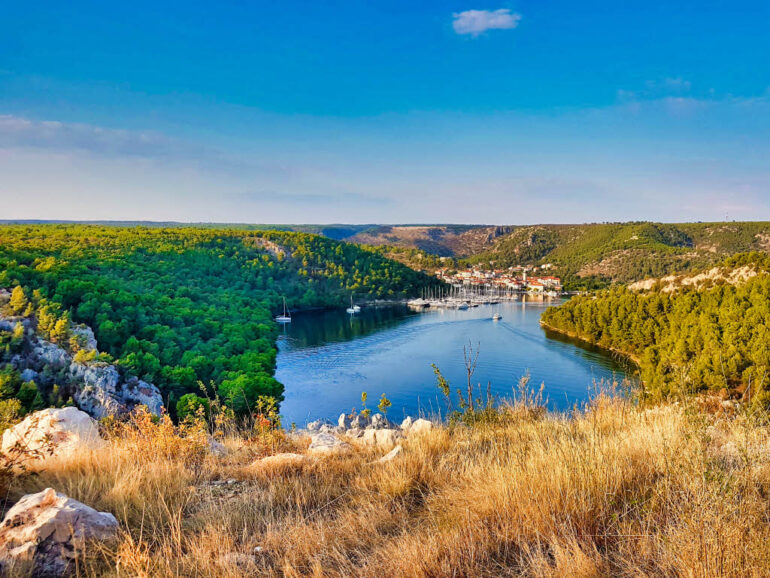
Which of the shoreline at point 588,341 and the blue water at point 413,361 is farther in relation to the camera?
the shoreline at point 588,341

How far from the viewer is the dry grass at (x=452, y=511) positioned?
5.35ft

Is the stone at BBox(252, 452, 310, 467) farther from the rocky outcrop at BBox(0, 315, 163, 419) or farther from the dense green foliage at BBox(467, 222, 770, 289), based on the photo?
the dense green foliage at BBox(467, 222, 770, 289)

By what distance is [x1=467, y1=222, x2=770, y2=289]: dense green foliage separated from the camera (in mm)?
78000

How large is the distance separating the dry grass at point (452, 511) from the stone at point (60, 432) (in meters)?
0.46

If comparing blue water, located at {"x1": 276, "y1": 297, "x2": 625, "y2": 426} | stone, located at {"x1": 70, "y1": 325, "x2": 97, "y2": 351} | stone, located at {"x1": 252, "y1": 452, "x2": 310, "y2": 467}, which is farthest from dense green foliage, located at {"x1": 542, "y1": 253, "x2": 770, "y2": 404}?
stone, located at {"x1": 70, "y1": 325, "x2": 97, "y2": 351}

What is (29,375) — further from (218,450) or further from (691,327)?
(691,327)

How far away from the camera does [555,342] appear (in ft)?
120

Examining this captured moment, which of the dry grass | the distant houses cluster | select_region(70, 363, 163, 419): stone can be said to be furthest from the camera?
the distant houses cluster

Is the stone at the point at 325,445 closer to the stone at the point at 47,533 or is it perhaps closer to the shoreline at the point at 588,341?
the stone at the point at 47,533

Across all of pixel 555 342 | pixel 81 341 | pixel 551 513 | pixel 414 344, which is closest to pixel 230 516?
pixel 551 513

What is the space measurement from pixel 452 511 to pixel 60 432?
3.28 m

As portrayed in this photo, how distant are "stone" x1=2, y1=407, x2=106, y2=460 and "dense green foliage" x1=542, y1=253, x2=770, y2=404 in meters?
10.7

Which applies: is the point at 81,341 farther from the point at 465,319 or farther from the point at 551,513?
the point at 465,319

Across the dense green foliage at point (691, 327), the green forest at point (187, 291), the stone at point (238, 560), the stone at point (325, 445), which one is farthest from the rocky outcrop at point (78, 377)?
the dense green foliage at point (691, 327)
